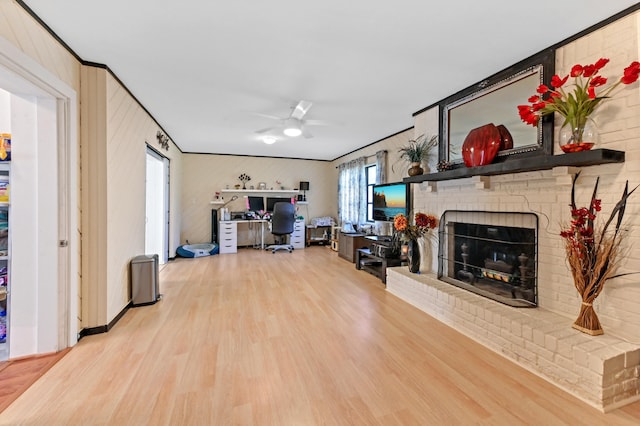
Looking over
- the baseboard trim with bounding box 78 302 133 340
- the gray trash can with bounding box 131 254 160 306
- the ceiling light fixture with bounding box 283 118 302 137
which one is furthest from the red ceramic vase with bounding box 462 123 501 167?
the baseboard trim with bounding box 78 302 133 340

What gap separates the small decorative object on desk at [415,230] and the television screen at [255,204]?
421cm

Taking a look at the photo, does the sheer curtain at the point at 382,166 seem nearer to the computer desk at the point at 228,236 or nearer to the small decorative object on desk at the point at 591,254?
the small decorative object on desk at the point at 591,254

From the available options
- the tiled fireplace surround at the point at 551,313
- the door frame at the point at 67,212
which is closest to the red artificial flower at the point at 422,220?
the tiled fireplace surround at the point at 551,313

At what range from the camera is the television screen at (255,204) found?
6703 mm

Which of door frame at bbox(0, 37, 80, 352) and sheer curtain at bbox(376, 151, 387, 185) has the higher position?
sheer curtain at bbox(376, 151, 387, 185)

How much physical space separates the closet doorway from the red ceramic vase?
457 cm

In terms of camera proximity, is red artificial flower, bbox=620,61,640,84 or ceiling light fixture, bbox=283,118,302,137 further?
ceiling light fixture, bbox=283,118,302,137

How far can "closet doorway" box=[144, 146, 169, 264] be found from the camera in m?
4.68

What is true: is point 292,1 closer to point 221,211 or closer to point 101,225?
point 101,225

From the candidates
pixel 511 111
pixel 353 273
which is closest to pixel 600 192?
pixel 511 111

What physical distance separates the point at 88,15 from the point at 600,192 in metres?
3.65

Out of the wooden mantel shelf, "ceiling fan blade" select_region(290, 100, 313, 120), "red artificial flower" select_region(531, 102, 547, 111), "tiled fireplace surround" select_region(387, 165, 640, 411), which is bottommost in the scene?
"tiled fireplace surround" select_region(387, 165, 640, 411)

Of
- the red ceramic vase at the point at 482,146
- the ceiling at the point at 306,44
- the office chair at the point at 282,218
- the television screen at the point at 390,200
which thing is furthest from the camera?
the office chair at the point at 282,218

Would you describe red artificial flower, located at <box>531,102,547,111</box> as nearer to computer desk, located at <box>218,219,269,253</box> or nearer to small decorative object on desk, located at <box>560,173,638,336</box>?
small decorative object on desk, located at <box>560,173,638,336</box>
